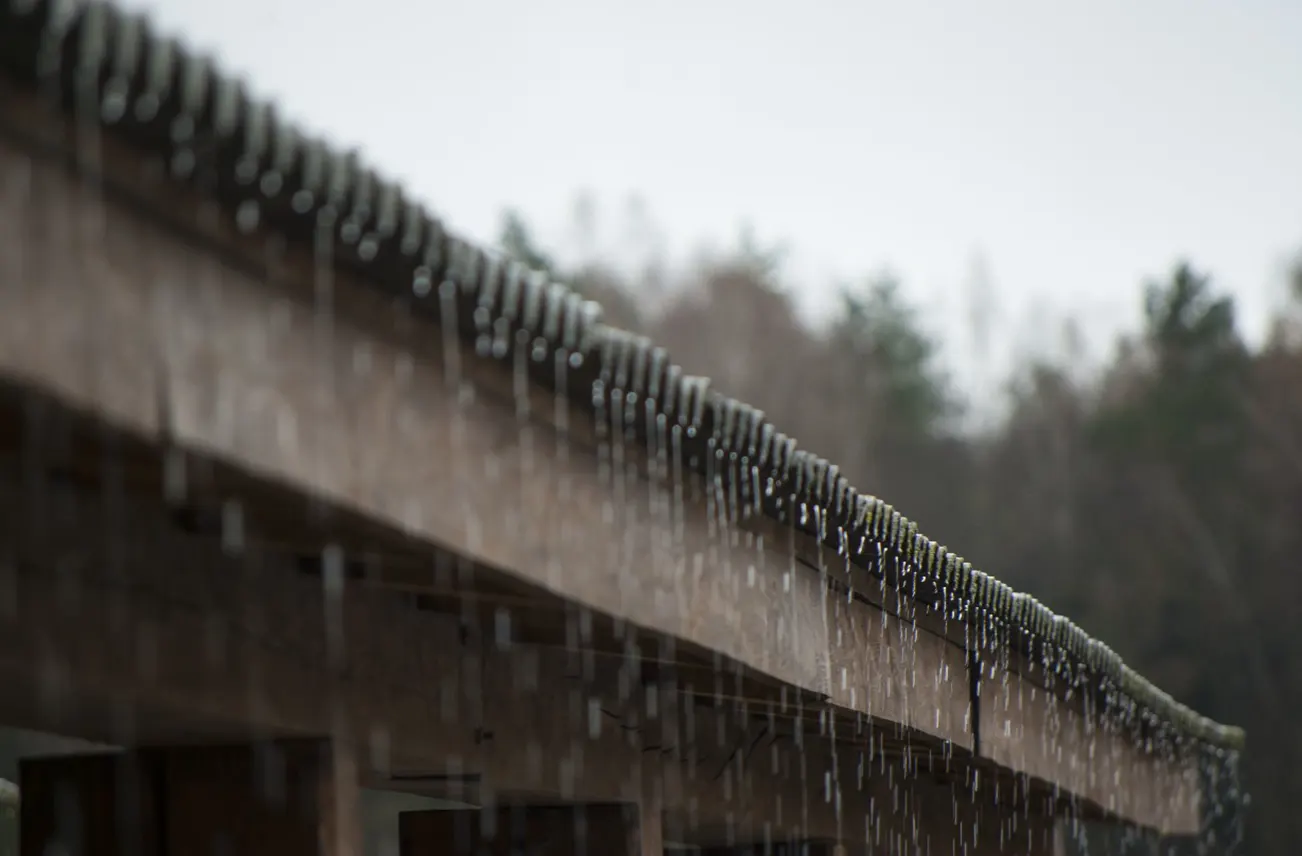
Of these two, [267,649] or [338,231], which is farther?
[267,649]

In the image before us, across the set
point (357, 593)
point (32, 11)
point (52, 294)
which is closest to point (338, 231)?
point (52, 294)

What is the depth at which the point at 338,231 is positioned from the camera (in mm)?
3773

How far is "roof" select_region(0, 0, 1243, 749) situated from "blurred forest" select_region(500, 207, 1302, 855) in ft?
111

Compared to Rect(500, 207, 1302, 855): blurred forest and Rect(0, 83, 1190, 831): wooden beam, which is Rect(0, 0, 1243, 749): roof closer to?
Rect(0, 83, 1190, 831): wooden beam

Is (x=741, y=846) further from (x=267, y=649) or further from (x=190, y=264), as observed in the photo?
(x=190, y=264)

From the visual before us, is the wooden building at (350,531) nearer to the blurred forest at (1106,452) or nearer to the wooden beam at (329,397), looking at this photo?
the wooden beam at (329,397)

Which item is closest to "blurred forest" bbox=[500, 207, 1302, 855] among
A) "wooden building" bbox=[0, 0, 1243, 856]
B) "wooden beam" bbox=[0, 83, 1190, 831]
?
"wooden building" bbox=[0, 0, 1243, 856]

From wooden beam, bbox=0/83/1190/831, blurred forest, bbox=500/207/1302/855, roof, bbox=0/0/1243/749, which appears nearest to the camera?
roof, bbox=0/0/1243/749

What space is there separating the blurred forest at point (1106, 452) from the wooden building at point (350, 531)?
32824mm

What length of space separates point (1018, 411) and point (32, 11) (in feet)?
181

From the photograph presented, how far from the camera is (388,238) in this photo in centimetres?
386

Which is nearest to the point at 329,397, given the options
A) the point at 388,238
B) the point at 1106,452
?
the point at 388,238

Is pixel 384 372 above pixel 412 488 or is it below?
above

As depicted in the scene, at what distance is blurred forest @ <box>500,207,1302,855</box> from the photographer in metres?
39.3
